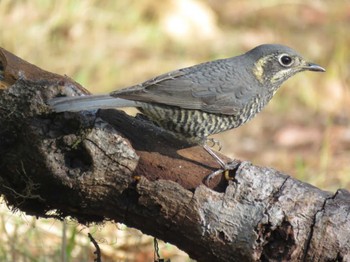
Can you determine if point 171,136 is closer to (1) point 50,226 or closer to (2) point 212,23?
(1) point 50,226

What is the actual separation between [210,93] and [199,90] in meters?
0.07

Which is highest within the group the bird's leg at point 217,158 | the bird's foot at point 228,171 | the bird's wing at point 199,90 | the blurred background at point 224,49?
the blurred background at point 224,49

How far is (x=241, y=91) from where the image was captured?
14.8 ft

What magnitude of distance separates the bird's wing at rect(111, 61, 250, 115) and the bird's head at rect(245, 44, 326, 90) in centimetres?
20

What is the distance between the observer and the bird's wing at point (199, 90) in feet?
13.9

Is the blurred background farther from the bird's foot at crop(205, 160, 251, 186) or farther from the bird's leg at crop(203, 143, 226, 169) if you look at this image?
the bird's foot at crop(205, 160, 251, 186)

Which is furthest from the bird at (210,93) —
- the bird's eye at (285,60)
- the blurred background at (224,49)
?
the blurred background at (224,49)

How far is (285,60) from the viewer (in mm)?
4762

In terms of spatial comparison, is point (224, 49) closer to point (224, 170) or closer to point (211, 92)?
point (211, 92)

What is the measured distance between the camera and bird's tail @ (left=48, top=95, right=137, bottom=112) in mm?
3590

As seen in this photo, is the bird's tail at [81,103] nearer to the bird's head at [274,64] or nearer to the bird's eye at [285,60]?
the bird's head at [274,64]

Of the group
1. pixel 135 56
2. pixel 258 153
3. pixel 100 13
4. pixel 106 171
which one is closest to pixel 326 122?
pixel 258 153

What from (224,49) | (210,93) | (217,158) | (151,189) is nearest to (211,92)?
(210,93)

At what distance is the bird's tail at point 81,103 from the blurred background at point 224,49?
1.84 metres
